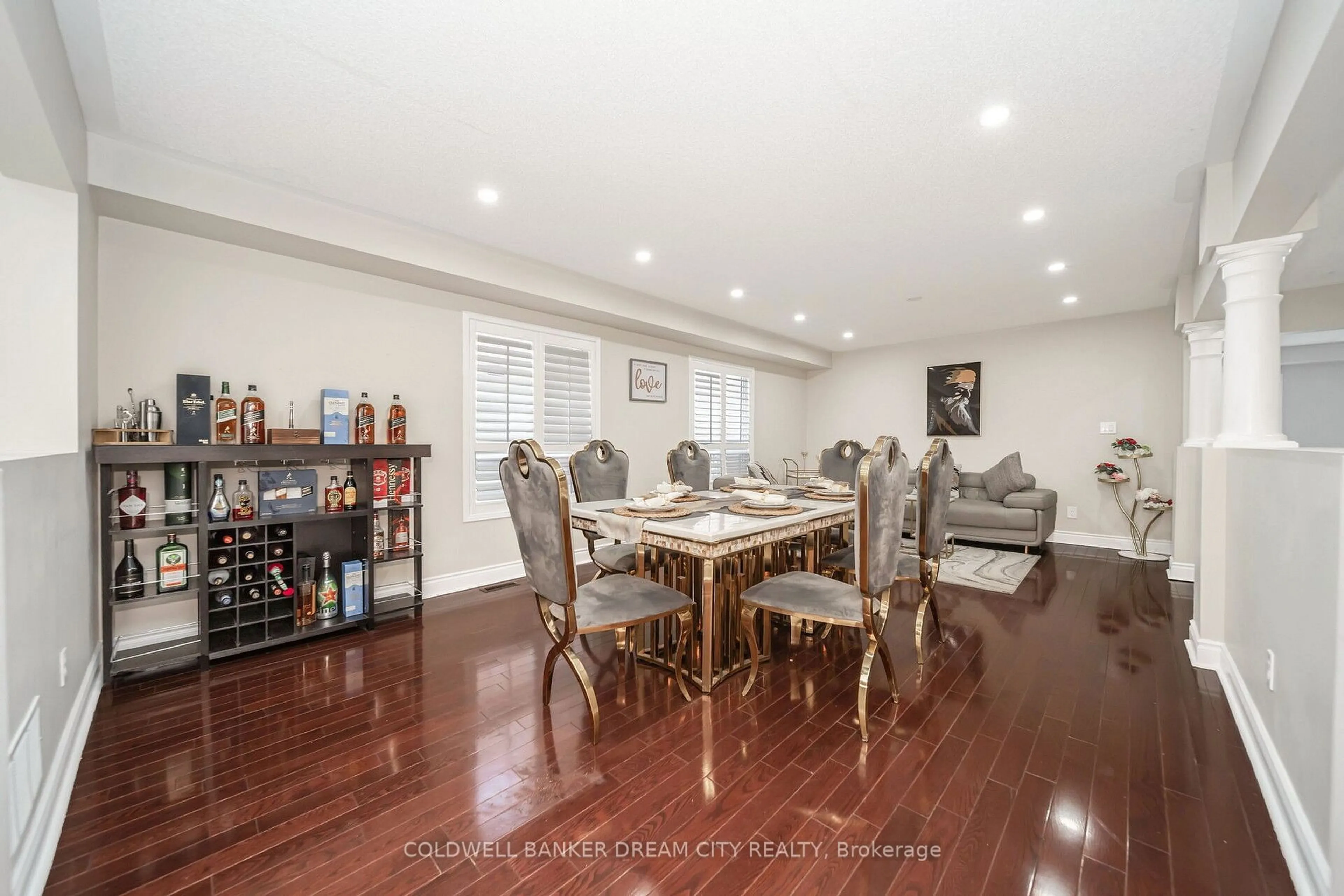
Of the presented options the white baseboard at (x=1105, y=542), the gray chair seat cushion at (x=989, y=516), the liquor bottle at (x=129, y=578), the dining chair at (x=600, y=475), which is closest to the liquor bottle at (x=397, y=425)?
the dining chair at (x=600, y=475)

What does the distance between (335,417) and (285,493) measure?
1.68ft

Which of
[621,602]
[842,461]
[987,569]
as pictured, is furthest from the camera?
[987,569]

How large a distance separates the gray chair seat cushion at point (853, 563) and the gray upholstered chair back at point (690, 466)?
3.98 ft

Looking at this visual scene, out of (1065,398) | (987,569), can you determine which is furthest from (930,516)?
(1065,398)

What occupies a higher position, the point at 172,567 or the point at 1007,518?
the point at 172,567

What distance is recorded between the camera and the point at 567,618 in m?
2.00

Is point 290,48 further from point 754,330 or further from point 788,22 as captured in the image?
point 754,330

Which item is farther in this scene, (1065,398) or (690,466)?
(1065,398)

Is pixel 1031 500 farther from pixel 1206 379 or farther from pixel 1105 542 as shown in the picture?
pixel 1206 379

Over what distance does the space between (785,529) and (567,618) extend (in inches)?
42.0

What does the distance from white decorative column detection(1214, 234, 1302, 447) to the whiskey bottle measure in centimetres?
473

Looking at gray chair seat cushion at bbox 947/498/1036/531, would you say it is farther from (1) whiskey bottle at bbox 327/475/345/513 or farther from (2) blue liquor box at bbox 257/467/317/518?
(2) blue liquor box at bbox 257/467/317/518

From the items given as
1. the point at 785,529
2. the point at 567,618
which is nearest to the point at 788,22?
the point at 785,529

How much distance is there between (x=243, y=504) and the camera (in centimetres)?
283
